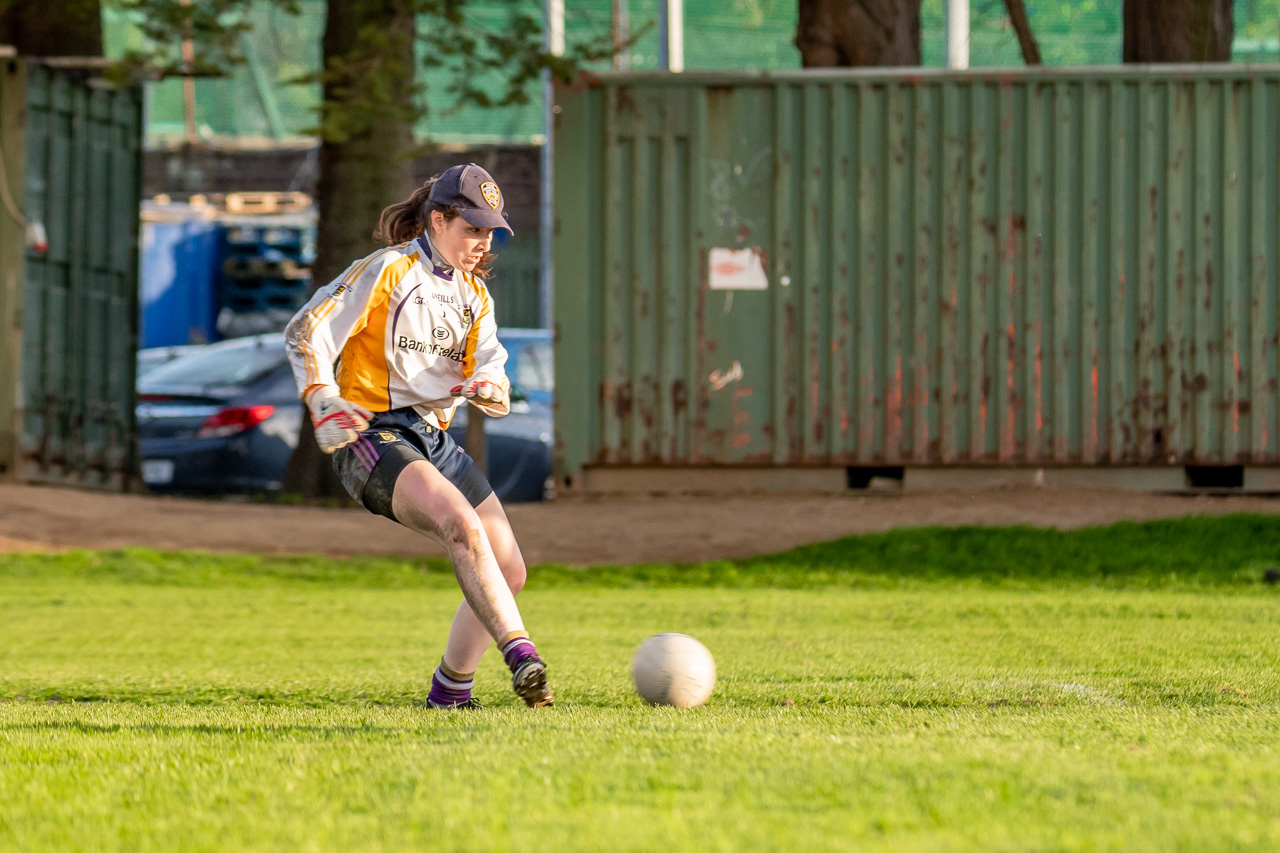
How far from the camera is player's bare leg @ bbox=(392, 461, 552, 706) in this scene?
5172 mm

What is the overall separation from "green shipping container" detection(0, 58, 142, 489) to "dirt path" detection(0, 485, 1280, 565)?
134 cm

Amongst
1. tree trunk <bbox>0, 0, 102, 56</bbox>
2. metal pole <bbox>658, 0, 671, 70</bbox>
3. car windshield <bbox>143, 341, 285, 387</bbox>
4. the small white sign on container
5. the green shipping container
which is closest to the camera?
the small white sign on container

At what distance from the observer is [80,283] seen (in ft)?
55.0

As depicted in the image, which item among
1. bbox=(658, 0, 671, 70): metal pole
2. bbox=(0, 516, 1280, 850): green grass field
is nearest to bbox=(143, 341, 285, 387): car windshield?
bbox=(0, 516, 1280, 850): green grass field

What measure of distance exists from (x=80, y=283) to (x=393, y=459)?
12.6 m

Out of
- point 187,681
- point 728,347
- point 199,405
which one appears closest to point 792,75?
point 728,347

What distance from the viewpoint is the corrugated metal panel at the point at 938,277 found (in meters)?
14.5

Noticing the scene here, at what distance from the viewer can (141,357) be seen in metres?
19.4

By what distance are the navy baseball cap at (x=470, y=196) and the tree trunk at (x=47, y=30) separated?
13.1 metres

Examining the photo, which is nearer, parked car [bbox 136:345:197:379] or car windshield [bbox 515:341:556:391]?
car windshield [bbox 515:341:556:391]

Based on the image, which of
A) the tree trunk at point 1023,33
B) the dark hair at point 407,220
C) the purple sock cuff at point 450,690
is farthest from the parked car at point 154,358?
the purple sock cuff at point 450,690

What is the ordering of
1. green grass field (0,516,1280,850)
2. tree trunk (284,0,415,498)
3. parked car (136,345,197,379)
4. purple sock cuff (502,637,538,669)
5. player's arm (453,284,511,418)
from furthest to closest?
parked car (136,345,197,379), tree trunk (284,0,415,498), player's arm (453,284,511,418), purple sock cuff (502,637,538,669), green grass field (0,516,1280,850)

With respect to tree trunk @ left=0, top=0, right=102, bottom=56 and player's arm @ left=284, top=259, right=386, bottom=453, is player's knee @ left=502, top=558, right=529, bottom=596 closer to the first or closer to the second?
player's arm @ left=284, top=259, right=386, bottom=453

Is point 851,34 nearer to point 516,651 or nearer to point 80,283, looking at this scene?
point 80,283
